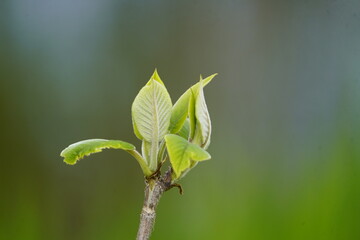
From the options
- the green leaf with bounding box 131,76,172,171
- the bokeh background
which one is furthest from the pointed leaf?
the bokeh background

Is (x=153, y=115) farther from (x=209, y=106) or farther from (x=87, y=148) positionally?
(x=209, y=106)

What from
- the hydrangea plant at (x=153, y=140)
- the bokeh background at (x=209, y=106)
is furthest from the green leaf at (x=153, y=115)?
the bokeh background at (x=209, y=106)

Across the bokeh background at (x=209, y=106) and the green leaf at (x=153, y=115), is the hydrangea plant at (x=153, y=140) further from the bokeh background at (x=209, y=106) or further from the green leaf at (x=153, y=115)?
the bokeh background at (x=209, y=106)

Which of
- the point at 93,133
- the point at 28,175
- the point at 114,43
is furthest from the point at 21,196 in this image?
the point at 114,43

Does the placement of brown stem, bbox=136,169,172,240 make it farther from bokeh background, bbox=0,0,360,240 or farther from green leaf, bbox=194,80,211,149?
bokeh background, bbox=0,0,360,240

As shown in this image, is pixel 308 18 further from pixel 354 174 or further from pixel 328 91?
pixel 354 174

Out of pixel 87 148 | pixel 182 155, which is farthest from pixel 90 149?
pixel 182 155

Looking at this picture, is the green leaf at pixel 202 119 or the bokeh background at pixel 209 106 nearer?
the green leaf at pixel 202 119
